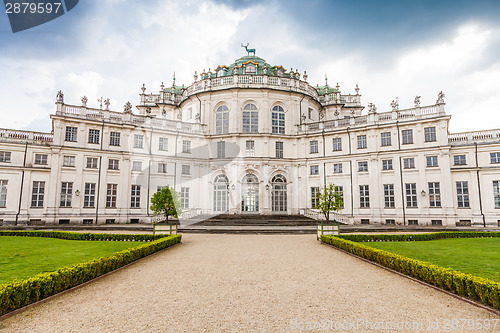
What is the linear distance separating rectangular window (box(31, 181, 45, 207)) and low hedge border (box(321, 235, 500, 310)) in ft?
105

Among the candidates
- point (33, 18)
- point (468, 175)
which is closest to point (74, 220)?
point (33, 18)

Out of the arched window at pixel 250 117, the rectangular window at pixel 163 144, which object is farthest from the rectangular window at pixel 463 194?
the rectangular window at pixel 163 144

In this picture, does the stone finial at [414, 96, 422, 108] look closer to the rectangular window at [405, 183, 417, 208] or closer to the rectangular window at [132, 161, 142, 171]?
the rectangular window at [405, 183, 417, 208]

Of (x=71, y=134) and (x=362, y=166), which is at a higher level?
(x=71, y=134)

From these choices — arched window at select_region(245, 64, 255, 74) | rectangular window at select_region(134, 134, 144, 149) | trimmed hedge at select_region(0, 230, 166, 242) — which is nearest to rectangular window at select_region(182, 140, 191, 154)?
rectangular window at select_region(134, 134, 144, 149)

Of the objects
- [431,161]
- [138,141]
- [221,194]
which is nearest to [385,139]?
[431,161]

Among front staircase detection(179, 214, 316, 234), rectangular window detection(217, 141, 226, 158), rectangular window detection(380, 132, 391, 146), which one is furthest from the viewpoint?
rectangular window detection(217, 141, 226, 158)

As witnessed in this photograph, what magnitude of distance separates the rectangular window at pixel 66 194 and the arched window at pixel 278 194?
22908mm

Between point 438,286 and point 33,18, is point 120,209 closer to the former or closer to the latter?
point 33,18

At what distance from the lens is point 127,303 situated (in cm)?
738

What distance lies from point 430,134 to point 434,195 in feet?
21.6

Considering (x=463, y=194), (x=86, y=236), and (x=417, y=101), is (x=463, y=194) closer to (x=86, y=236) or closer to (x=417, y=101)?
(x=417, y=101)

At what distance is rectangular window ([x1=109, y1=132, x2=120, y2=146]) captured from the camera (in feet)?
107

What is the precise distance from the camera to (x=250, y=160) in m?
36.8
